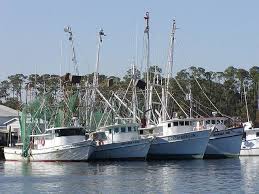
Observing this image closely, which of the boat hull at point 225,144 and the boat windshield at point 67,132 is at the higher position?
the boat windshield at point 67,132

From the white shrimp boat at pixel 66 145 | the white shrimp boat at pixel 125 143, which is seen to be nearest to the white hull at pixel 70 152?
the white shrimp boat at pixel 66 145

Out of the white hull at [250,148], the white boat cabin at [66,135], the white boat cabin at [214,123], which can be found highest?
the white boat cabin at [214,123]

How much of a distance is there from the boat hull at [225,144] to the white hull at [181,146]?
239 cm

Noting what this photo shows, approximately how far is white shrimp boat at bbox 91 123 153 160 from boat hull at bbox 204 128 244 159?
801 cm

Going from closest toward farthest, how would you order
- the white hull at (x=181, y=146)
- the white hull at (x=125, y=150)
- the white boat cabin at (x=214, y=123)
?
1. the white hull at (x=125, y=150)
2. the white hull at (x=181, y=146)
3. the white boat cabin at (x=214, y=123)

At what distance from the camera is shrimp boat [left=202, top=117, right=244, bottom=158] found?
73.8 meters

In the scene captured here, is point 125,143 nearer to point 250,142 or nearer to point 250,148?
point 250,148

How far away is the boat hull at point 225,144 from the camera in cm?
7381

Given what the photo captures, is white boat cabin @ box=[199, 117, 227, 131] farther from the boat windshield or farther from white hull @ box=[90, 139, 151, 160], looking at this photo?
the boat windshield

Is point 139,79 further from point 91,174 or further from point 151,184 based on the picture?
point 151,184

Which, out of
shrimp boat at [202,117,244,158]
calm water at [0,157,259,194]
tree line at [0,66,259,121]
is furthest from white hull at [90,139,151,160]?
tree line at [0,66,259,121]

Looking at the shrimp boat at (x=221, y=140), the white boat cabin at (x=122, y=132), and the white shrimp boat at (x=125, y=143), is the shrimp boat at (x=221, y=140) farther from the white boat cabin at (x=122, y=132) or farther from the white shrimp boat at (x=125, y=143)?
the white boat cabin at (x=122, y=132)

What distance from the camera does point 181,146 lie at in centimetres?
7250

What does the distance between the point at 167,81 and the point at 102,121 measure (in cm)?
878
